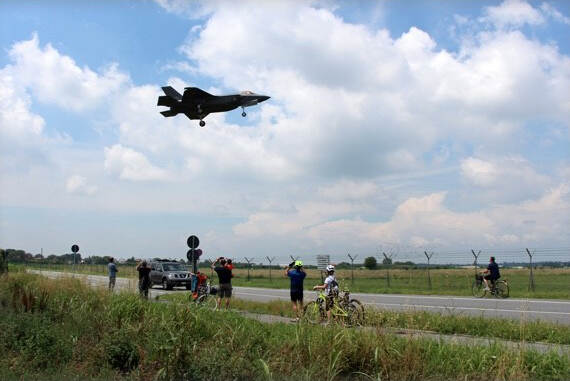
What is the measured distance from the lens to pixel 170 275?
32.1 m

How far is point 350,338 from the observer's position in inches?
297

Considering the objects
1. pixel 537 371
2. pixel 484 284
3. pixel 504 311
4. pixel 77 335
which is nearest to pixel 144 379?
pixel 77 335

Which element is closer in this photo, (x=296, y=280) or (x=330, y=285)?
(x=330, y=285)

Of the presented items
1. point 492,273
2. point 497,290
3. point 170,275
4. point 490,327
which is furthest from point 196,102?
point 170,275

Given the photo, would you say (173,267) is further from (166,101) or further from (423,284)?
(166,101)

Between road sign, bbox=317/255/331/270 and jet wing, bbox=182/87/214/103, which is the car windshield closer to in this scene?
road sign, bbox=317/255/331/270

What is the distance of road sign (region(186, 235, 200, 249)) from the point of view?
2051 cm

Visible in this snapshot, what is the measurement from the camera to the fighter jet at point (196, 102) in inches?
692

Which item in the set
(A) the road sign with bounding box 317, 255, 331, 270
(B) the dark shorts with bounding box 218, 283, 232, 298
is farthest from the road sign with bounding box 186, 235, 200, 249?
(A) the road sign with bounding box 317, 255, 331, 270

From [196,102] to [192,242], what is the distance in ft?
18.5

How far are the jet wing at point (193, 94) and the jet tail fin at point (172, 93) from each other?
32cm

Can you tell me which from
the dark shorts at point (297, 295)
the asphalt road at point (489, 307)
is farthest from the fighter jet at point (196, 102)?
the dark shorts at point (297, 295)

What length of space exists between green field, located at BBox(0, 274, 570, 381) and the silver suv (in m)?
22.8

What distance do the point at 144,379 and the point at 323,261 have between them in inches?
880
